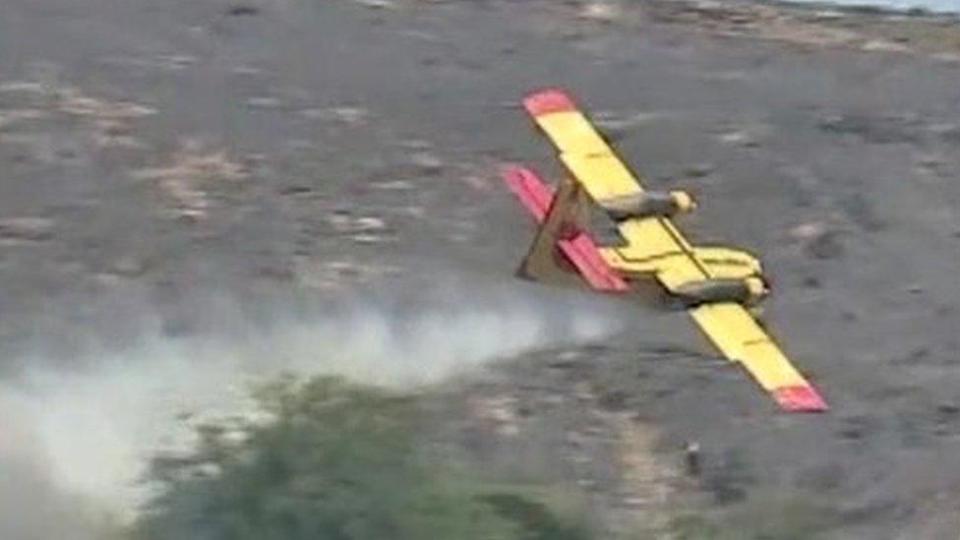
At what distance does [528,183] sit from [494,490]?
390 inches

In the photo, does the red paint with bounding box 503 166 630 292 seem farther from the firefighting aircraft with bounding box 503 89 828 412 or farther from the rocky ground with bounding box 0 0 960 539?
the rocky ground with bounding box 0 0 960 539

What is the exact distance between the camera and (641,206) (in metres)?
25.9

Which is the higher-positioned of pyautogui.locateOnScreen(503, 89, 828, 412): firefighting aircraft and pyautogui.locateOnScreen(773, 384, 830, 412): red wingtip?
pyautogui.locateOnScreen(773, 384, 830, 412): red wingtip

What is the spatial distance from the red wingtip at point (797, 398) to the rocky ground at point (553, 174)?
219 millimetres

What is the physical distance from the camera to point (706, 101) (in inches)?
1231

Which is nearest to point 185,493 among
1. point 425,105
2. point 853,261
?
point 853,261

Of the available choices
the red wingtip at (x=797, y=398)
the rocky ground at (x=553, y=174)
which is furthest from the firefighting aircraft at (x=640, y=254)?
the rocky ground at (x=553, y=174)

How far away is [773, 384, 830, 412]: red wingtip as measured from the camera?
21.9 meters

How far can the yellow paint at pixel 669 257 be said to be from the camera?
23.0 m

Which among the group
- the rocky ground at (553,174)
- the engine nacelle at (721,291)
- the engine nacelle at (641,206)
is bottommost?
the rocky ground at (553,174)

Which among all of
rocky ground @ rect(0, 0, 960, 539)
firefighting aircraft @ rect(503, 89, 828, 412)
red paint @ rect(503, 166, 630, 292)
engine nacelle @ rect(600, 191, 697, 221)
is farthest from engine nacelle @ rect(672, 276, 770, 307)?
engine nacelle @ rect(600, 191, 697, 221)

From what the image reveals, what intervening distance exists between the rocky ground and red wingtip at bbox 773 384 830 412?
219mm

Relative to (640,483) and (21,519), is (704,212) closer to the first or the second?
(640,483)

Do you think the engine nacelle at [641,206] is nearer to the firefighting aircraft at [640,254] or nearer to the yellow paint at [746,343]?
the firefighting aircraft at [640,254]
